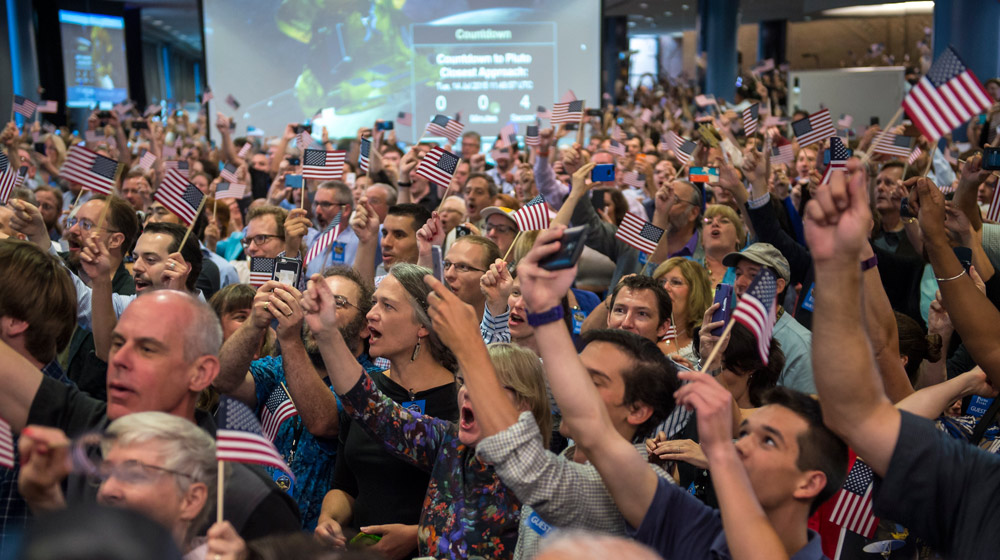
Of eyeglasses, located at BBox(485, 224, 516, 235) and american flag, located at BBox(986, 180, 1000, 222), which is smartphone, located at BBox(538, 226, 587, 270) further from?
eyeglasses, located at BBox(485, 224, 516, 235)

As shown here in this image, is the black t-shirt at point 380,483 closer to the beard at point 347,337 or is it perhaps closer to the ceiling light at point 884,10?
the beard at point 347,337

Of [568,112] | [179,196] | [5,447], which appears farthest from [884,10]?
[5,447]

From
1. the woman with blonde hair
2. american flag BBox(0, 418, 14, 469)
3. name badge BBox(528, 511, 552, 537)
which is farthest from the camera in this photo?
the woman with blonde hair

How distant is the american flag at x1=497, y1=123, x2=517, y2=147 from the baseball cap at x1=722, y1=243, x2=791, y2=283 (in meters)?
5.25

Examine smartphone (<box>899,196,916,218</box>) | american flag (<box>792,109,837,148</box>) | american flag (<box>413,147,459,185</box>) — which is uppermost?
american flag (<box>792,109,837,148</box>)

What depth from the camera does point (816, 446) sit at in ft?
7.16

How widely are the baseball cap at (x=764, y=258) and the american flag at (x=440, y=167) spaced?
1.98 metres

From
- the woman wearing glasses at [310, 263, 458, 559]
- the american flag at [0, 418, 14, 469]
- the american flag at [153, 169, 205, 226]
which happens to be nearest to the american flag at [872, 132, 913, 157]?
the woman wearing glasses at [310, 263, 458, 559]

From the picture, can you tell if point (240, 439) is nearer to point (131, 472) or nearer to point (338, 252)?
point (131, 472)

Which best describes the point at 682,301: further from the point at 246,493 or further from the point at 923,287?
the point at 246,493

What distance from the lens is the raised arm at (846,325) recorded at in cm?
190

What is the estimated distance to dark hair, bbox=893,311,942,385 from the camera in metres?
3.64

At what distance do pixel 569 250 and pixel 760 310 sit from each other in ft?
1.63

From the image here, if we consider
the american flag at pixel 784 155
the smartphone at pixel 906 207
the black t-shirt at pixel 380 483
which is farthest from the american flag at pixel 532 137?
the black t-shirt at pixel 380 483
